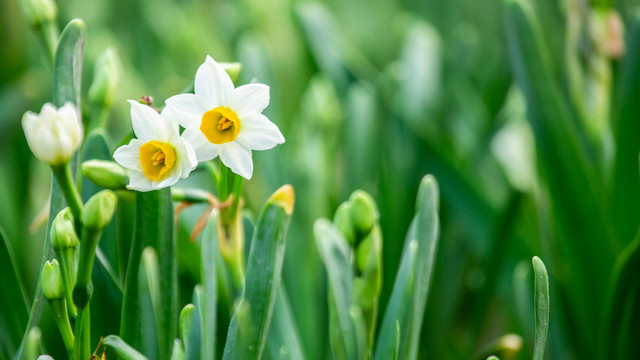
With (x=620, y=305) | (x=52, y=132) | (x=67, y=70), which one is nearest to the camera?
(x=52, y=132)

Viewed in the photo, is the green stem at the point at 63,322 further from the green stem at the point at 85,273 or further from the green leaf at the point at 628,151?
the green leaf at the point at 628,151

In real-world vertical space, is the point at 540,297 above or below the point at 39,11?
below

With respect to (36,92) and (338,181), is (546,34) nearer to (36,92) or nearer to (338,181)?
(338,181)

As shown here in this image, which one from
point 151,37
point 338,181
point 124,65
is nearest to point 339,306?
point 338,181

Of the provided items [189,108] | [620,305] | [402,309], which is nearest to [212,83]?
[189,108]

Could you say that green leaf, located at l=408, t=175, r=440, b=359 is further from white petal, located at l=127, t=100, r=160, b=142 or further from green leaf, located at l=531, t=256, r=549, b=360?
white petal, located at l=127, t=100, r=160, b=142

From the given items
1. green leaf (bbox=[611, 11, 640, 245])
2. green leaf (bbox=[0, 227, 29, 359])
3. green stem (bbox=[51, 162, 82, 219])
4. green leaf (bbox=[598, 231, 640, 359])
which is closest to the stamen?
green stem (bbox=[51, 162, 82, 219])

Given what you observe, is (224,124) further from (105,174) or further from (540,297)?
(540,297)
